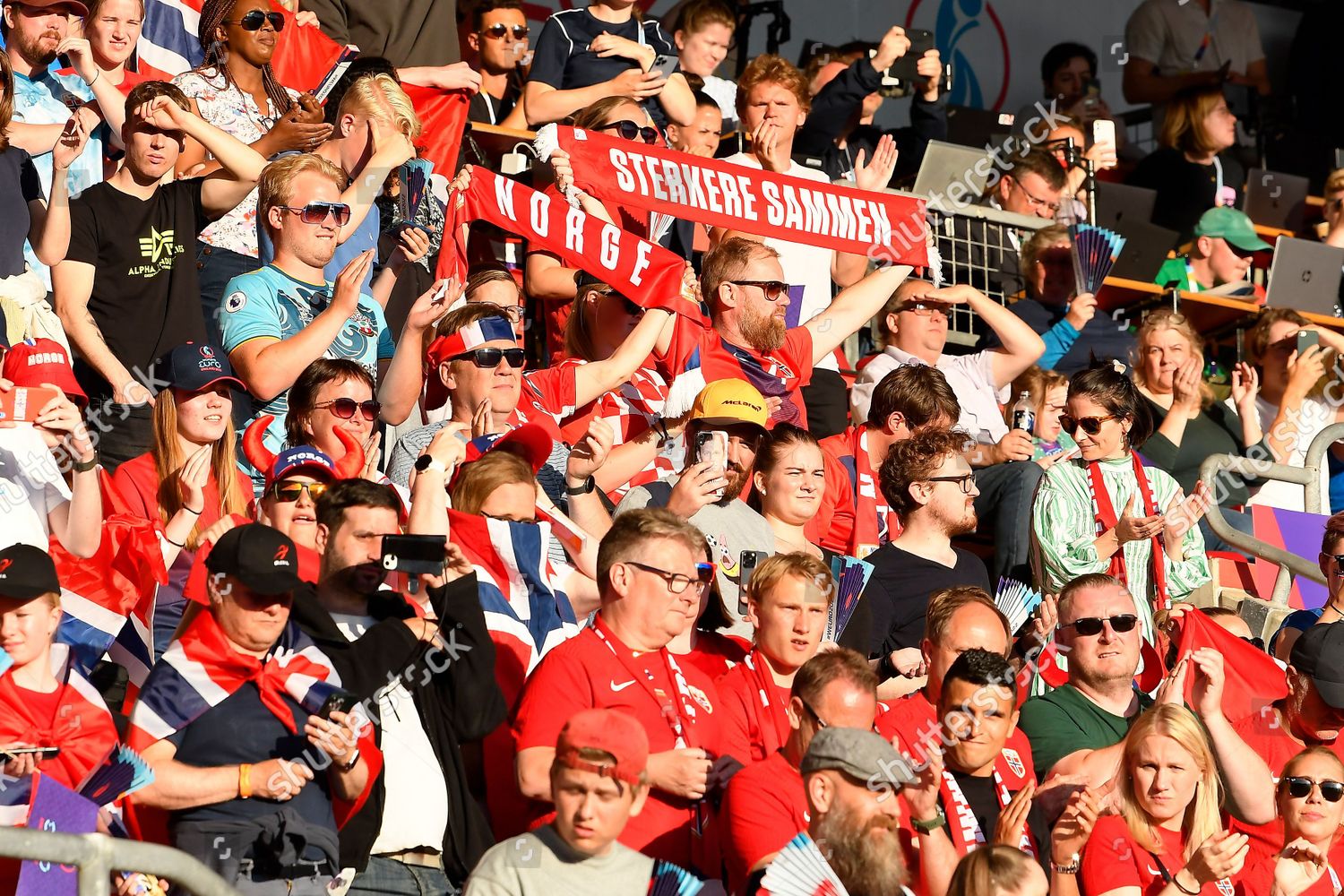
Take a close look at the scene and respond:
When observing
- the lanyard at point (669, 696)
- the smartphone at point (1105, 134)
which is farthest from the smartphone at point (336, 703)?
the smartphone at point (1105, 134)

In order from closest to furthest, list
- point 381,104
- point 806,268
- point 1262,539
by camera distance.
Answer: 1. point 381,104
2. point 1262,539
3. point 806,268

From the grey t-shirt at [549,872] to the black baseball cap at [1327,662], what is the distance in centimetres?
280

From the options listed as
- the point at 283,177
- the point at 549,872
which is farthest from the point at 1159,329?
the point at 549,872

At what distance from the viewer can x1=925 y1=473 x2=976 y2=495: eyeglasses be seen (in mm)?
7430

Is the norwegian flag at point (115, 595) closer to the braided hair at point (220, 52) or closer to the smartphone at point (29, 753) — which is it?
the smartphone at point (29, 753)

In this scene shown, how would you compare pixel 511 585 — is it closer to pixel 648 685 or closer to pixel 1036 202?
pixel 648 685

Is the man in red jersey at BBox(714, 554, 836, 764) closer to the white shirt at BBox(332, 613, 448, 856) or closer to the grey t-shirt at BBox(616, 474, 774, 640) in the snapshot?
the grey t-shirt at BBox(616, 474, 774, 640)

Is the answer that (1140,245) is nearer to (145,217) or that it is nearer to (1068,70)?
(1068,70)

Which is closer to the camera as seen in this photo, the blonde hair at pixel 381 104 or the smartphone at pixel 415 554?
the smartphone at pixel 415 554

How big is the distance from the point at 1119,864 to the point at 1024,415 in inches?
146

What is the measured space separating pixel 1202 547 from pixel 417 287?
332 cm

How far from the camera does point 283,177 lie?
24.2 feet

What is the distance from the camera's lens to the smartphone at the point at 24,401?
6098 mm

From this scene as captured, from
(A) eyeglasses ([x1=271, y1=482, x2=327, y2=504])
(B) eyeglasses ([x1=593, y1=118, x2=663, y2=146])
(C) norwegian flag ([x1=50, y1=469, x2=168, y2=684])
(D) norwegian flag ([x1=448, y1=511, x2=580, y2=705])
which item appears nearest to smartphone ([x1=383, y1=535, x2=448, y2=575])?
(D) norwegian flag ([x1=448, y1=511, x2=580, y2=705])
